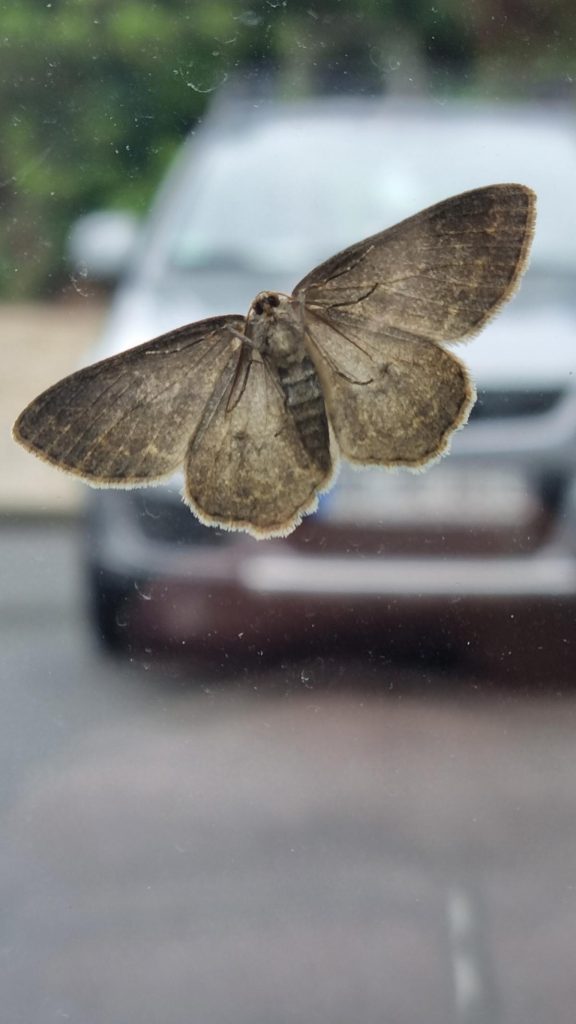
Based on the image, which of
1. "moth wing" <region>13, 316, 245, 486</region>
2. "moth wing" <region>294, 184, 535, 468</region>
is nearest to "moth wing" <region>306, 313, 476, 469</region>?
"moth wing" <region>294, 184, 535, 468</region>

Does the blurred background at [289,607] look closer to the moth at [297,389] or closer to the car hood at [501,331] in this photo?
the car hood at [501,331]

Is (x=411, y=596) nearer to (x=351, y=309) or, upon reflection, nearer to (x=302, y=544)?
(x=302, y=544)

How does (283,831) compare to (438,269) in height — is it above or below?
below

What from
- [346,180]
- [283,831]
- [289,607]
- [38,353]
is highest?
[346,180]

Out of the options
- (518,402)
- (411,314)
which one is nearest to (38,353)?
(411,314)

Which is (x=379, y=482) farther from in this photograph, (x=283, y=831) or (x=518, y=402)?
(x=283, y=831)

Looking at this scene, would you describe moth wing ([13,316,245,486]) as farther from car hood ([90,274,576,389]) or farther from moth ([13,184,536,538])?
car hood ([90,274,576,389])

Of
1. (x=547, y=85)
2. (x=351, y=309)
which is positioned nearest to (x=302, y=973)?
(x=351, y=309)

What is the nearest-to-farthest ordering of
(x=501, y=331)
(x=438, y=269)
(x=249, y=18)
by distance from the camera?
(x=438, y=269)
(x=249, y=18)
(x=501, y=331)
